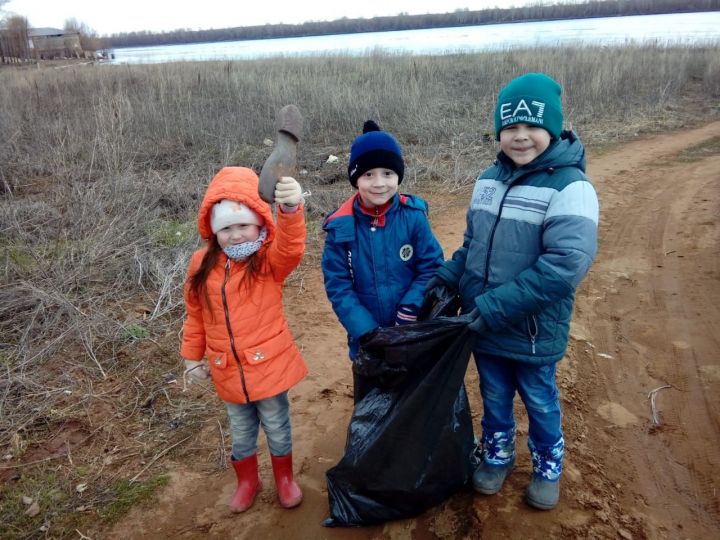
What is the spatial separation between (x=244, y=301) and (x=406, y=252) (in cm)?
68

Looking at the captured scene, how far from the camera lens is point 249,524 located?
7.16ft

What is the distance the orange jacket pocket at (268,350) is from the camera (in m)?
1.99

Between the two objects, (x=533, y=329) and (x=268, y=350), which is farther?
(x=268, y=350)

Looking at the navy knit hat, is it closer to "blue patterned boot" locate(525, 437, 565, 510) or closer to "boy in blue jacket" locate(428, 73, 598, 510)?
"boy in blue jacket" locate(428, 73, 598, 510)

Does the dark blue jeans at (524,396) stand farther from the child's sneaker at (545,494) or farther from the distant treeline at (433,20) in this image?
the distant treeline at (433,20)

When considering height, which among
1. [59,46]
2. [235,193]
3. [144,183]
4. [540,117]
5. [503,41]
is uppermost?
[59,46]

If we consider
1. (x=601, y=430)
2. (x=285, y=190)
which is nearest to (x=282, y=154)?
(x=285, y=190)

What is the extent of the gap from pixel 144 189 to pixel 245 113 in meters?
4.76

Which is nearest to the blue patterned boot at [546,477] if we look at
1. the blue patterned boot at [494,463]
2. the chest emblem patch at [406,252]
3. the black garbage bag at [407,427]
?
the blue patterned boot at [494,463]

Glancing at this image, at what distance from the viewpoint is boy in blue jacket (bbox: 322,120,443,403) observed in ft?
6.46

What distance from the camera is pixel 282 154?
1.67 metres

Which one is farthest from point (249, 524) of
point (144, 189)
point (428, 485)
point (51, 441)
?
point (144, 189)

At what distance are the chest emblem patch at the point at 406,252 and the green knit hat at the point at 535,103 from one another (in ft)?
1.97

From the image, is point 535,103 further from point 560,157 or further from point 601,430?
point 601,430
